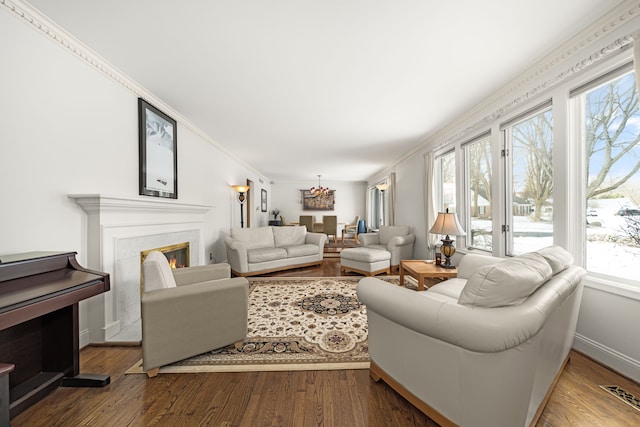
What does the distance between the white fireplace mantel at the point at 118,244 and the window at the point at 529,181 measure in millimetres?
4121

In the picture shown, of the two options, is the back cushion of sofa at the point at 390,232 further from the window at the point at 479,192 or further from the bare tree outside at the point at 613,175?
the bare tree outside at the point at 613,175

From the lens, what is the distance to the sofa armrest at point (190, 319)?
5.53 feet

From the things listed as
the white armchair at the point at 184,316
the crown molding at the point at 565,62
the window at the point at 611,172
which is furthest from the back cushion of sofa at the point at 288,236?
the window at the point at 611,172

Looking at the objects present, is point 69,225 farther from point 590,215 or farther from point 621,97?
point 621,97

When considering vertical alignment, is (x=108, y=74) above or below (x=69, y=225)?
above

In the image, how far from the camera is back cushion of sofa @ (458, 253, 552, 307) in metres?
1.10

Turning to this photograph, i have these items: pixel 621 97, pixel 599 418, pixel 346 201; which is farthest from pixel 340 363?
pixel 346 201

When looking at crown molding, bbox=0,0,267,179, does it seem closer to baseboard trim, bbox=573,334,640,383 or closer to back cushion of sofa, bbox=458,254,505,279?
A: back cushion of sofa, bbox=458,254,505,279

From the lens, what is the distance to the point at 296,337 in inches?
88.5

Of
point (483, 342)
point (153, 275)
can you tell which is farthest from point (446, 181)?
point (153, 275)

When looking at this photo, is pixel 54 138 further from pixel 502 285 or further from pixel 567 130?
Result: pixel 567 130

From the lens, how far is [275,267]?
15.5ft

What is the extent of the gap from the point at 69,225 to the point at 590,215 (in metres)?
4.31

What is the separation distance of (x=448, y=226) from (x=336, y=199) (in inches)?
292
